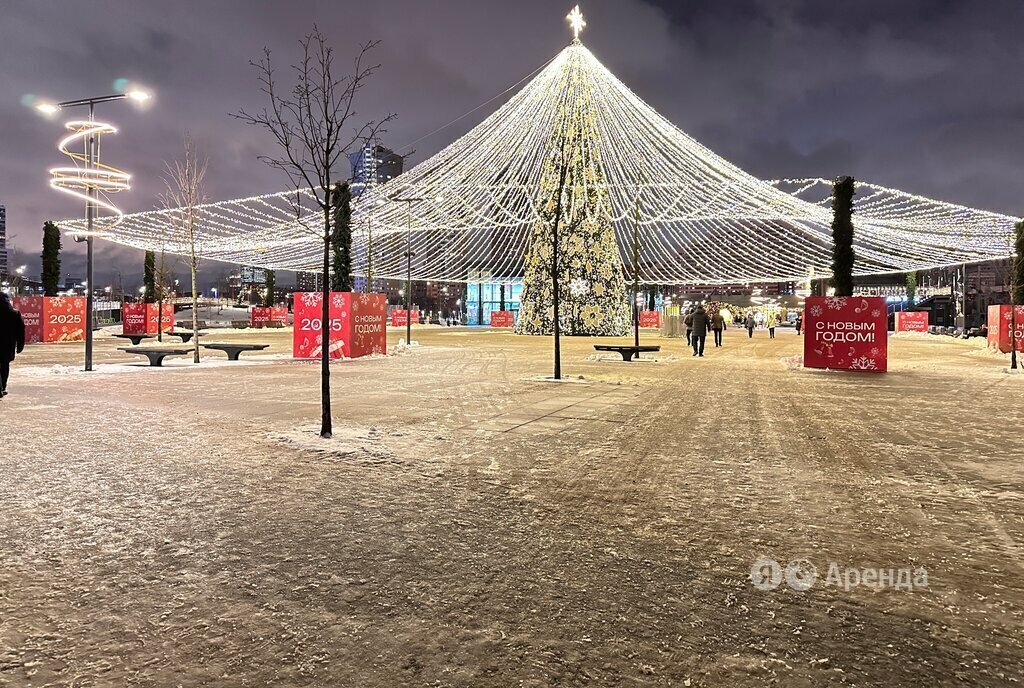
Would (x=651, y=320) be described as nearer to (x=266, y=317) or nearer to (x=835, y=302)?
(x=266, y=317)

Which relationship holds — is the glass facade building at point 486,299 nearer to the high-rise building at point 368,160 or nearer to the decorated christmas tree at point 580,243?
the decorated christmas tree at point 580,243

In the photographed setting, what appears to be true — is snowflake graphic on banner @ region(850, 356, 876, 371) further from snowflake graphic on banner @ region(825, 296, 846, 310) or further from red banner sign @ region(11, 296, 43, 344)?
red banner sign @ region(11, 296, 43, 344)

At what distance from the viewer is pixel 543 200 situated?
30688 millimetres

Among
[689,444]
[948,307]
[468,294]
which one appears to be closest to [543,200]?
[689,444]

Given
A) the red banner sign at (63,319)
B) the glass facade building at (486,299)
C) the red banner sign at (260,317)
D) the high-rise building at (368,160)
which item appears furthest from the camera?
the glass facade building at (486,299)

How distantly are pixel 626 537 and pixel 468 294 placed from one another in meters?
82.6

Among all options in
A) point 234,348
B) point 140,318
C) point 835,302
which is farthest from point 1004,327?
point 140,318

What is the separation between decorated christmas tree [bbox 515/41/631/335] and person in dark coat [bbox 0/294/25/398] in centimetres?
2170

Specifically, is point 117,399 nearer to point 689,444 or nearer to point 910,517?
point 689,444

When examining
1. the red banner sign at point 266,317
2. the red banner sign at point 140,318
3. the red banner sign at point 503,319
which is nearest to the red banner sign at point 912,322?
the red banner sign at point 503,319

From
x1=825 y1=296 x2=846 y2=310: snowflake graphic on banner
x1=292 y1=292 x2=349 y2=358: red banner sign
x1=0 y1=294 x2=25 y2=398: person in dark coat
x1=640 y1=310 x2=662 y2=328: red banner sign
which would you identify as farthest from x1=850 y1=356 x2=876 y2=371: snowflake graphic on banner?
x1=640 y1=310 x2=662 y2=328: red banner sign

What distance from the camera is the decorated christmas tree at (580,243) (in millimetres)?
29875

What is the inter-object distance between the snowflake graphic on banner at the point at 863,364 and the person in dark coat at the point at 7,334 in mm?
16405

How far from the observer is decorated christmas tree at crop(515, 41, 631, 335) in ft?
98.0
